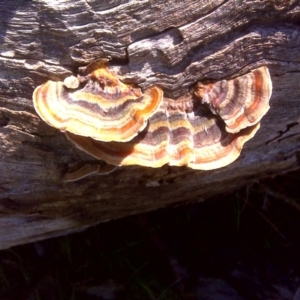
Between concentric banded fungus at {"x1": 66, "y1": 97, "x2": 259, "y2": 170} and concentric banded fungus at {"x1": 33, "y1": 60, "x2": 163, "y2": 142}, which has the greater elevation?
concentric banded fungus at {"x1": 33, "y1": 60, "x2": 163, "y2": 142}

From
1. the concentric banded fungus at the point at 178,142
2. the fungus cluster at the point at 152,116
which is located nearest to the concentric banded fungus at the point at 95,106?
the fungus cluster at the point at 152,116

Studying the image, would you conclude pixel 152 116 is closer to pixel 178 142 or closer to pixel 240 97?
pixel 178 142

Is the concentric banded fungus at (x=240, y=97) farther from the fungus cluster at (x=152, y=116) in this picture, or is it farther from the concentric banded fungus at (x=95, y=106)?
the concentric banded fungus at (x=95, y=106)

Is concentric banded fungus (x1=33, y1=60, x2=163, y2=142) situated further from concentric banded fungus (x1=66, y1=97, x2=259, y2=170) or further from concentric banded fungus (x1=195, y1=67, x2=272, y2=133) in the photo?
concentric banded fungus (x1=195, y1=67, x2=272, y2=133)

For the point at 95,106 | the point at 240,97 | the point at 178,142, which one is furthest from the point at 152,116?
the point at 240,97

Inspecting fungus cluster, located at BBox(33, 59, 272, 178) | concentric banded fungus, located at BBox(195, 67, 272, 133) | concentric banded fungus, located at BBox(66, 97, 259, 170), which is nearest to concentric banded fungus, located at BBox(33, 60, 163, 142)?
fungus cluster, located at BBox(33, 59, 272, 178)

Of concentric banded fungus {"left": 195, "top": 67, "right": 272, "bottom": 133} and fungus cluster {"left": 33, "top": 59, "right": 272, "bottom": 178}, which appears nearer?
fungus cluster {"left": 33, "top": 59, "right": 272, "bottom": 178}
